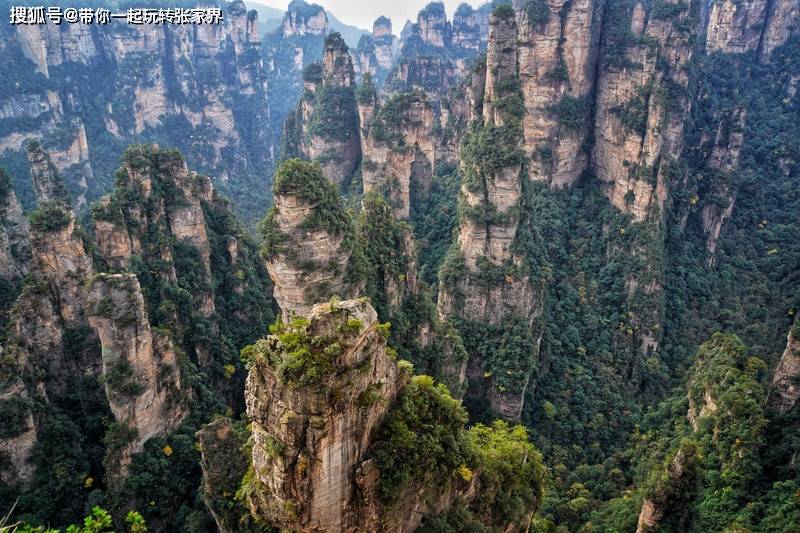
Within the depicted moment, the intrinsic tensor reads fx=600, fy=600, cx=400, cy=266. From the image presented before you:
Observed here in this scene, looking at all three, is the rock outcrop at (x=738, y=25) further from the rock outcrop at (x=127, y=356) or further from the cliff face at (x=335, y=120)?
the rock outcrop at (x=127, y=356)

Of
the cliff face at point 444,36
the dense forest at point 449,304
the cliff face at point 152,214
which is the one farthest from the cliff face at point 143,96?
the cliff face at point 152,214

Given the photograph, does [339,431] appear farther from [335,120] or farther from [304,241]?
[335,120]

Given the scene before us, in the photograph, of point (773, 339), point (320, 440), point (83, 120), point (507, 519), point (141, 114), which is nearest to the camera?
point (320, 440)

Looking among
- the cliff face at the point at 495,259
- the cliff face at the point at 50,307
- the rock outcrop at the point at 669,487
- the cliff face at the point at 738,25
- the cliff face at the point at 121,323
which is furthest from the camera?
the cliff face at the point at 738,25

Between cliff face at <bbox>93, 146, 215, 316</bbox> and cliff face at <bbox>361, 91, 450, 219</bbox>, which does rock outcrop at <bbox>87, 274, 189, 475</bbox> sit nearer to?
cliff face at <bbox>93, 146, 215, 316</bbox>

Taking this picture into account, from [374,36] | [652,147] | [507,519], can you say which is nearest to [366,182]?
[652,147]

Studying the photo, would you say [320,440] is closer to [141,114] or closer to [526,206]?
[526,206]

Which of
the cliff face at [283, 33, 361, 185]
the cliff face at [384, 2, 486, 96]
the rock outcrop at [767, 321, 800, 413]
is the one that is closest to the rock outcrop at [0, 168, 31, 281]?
the cliff face at [283, 33, 361, 185]
